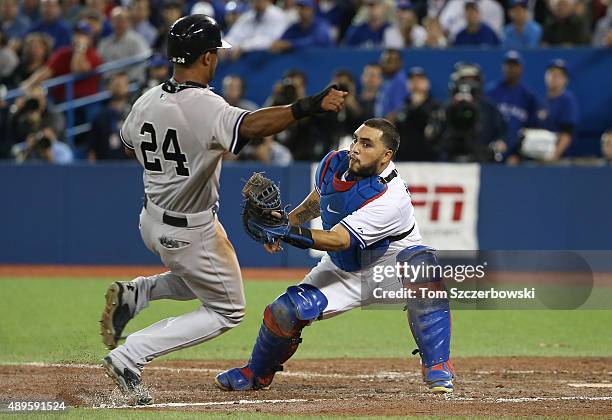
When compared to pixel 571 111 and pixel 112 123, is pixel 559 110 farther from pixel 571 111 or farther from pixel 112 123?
pixel 112 123

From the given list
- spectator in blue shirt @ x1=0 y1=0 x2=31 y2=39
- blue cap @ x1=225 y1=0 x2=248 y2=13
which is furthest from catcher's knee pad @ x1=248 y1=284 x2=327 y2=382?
spectator in blue shirt @ x1=0 y1=0 x2=31 y2=39

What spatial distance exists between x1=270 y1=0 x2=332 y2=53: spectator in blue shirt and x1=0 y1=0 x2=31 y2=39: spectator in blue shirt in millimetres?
5113

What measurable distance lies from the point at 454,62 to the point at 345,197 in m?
9.02

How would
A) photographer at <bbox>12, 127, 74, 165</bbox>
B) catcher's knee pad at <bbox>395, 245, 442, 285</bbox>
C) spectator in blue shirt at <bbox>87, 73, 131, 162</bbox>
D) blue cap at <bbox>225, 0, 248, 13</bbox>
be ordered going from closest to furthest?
1. catcher's knee pad at <bbox>395, 245, 442, 285</bbox>
2. photographer at <bbox>12, 127, 74, 165</bbox>
3. spectator in blue shirt at <bbox>87, 73, 131, 162</bbox>
4. blue cap at <bbox>225, 0, 248, 13</bbox>

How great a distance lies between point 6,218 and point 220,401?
8.86 meters

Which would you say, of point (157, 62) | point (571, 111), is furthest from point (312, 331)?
point (571, 111)

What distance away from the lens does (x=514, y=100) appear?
15.1 m

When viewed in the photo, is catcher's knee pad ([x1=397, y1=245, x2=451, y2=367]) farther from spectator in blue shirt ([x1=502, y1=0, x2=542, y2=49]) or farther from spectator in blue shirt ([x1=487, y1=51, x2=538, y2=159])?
spectator in blue shirt ([x1=502, y1=0, x2=542, y2=49])

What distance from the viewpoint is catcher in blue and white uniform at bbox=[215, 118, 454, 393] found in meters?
7.04

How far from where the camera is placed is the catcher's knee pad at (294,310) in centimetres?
701

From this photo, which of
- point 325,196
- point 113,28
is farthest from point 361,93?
point 325,196

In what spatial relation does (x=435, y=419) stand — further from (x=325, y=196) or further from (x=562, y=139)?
(x=562, y=139)

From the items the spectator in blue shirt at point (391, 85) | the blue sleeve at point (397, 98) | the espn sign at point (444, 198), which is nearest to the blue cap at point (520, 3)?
the spectator in blue shirt at point (391, 85)

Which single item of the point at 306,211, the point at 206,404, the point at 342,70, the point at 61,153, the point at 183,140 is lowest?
the point at 61,153
